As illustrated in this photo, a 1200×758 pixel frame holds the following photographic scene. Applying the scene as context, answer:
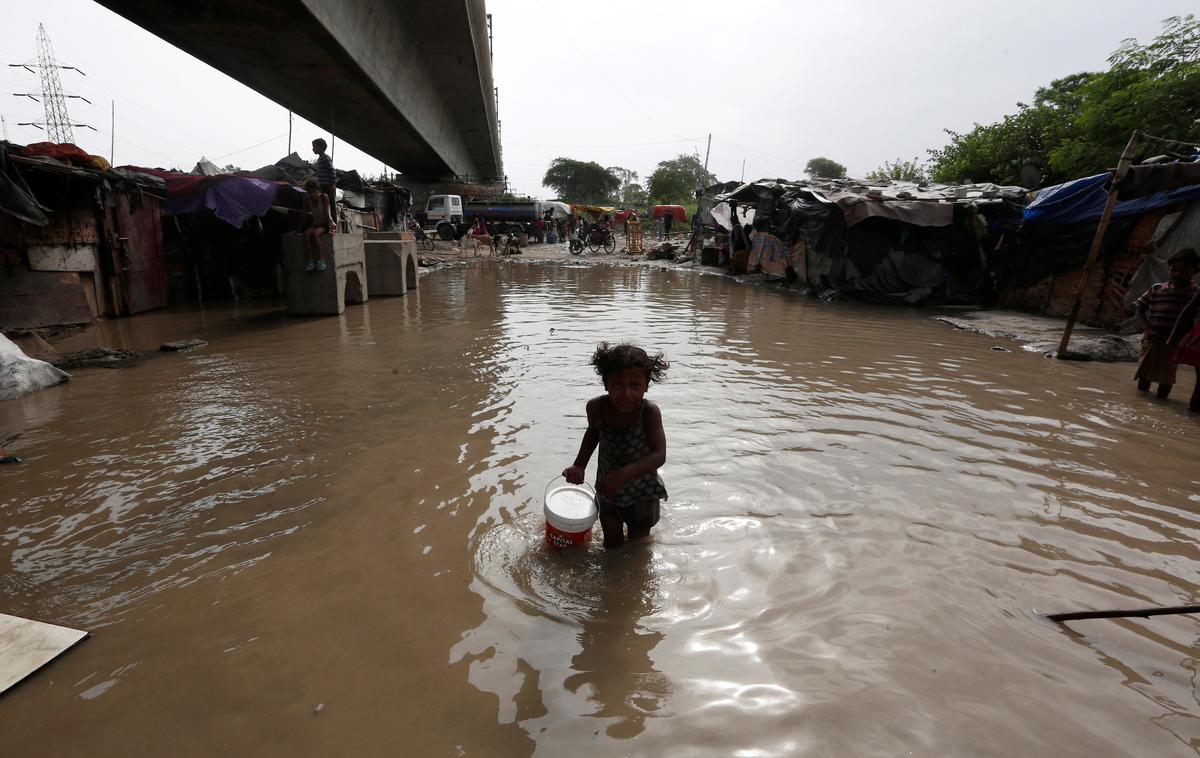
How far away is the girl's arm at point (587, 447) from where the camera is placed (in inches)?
116

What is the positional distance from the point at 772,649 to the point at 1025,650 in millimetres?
959

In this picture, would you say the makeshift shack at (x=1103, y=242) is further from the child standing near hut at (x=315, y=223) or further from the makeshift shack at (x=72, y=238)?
the makeshift shack at (x=72, y=238)

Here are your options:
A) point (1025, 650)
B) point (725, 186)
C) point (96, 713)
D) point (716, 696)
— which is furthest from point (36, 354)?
point (725, 186)

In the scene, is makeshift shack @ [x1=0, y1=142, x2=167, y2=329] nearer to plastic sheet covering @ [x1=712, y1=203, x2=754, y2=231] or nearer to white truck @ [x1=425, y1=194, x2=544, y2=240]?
plastic sheet covering @ [x1=712, y1=203, x2=754, y2=231]

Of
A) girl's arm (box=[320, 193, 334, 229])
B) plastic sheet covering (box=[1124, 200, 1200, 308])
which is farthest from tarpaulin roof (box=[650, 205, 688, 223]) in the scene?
plastic sheet covering (box=[1124, 200, 1200, 308])

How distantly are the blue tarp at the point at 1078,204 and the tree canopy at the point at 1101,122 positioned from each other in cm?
483

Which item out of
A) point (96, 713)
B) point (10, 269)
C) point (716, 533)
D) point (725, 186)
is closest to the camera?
point (96, 713)

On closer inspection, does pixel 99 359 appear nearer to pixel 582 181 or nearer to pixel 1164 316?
pixel 1164 316

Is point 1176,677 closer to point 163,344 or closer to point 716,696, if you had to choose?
point 716,696

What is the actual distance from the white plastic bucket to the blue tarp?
1117 centimetres

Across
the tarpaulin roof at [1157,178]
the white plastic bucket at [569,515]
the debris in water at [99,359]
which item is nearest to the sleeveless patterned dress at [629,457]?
the white plastic bucket at [569,515]

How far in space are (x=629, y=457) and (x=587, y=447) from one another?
0.75 ft

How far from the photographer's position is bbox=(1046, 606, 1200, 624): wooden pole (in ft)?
7.36

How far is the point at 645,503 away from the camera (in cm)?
300
